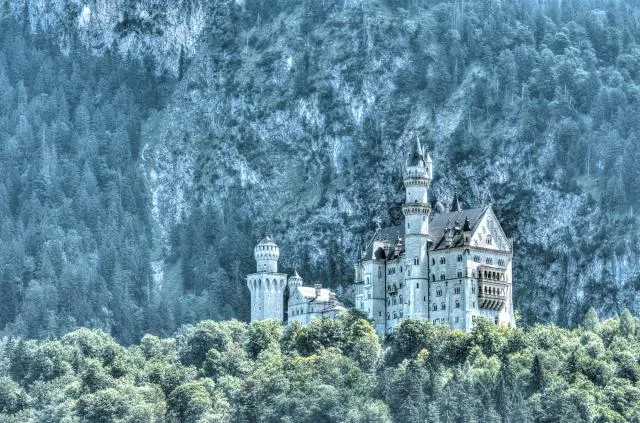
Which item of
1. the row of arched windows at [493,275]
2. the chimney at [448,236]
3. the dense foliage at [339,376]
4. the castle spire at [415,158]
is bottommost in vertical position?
the dense foliage at [339,376]

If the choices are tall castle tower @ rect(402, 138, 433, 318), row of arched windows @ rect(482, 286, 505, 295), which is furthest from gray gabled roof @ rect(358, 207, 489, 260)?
row of arched windows @ rect(482, 286, 505, 295)

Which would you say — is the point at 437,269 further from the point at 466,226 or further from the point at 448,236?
the point at 466,226

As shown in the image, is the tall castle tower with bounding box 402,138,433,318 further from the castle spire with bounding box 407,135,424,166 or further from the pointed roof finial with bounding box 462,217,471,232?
the pointed roof finial with bounding box 462,217,471,232

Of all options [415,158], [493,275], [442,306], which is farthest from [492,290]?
[415,158]

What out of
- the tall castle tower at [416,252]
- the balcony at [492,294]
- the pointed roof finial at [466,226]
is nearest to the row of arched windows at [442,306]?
the tall castle tower at [416,252]

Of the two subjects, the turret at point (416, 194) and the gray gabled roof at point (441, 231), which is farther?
the turret at point (416, 194)

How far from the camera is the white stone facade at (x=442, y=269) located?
17638cm

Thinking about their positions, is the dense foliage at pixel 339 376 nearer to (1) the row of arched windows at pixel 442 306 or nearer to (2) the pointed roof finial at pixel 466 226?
(1) the row of arched windows at pixel 442 306

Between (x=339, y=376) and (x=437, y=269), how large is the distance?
21106 millimetres

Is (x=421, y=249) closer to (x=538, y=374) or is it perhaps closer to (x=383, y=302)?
(x=383, y=302)

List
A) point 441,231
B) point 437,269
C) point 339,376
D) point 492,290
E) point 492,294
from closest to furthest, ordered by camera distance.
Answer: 1. point 339,376
2. point 492,294
3. point 492,290
4. point 437,269
5. point 441,231

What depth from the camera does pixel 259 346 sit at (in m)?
185

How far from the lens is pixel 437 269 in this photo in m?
178

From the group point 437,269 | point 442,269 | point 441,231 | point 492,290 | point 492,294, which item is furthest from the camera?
point 441,231
